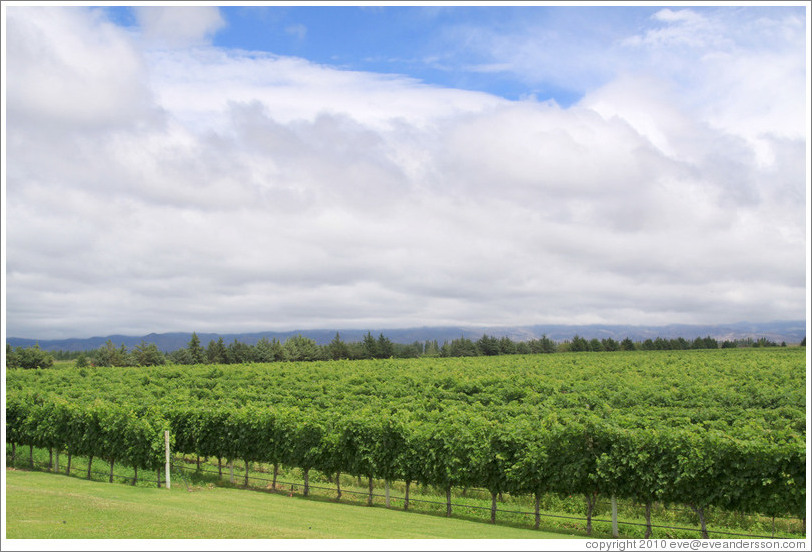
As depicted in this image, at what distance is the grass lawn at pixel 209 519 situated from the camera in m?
13.3

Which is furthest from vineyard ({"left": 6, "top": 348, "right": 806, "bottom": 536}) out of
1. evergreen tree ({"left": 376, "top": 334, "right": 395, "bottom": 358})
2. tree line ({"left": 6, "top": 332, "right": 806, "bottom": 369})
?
evergreen tree ({"left": 376, "top": 334, "right": 395, "bottom": 358})

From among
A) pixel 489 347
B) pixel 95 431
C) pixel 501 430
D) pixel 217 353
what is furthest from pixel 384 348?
pixel 501 430

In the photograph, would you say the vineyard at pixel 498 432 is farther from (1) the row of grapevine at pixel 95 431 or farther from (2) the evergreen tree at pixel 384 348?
(2) the evergreen tree at pixel 384 348

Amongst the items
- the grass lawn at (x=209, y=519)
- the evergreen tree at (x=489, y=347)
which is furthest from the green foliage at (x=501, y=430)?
the evergreen tree at (x=489, y=347)

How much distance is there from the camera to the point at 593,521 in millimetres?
21234

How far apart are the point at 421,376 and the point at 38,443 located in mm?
29209

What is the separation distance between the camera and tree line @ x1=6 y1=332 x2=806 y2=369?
93562 millimetres

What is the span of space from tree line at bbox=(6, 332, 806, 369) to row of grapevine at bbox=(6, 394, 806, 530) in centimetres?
6540

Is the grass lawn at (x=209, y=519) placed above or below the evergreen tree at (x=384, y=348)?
below

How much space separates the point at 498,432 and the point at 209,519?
1104cm

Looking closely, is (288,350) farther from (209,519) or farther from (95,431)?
(209,519)

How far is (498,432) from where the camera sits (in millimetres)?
22484

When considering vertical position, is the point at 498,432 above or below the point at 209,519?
above

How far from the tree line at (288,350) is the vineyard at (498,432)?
41.3m
